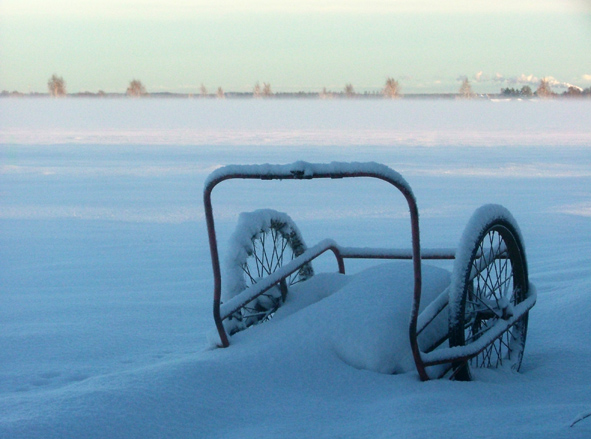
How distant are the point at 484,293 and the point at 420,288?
0.80m

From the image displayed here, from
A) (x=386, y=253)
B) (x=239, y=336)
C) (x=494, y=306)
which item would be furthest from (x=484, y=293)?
(x=239, y=336)

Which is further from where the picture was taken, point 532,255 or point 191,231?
point 191,231

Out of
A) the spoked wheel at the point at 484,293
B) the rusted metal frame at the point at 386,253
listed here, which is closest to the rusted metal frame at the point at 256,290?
the rusted metal frame at the point at 386,253

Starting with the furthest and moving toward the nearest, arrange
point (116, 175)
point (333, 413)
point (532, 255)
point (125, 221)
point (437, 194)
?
point (116, 175) → point (437, 194) → point (125, 221) → point (532, 255) → point (333, 413)

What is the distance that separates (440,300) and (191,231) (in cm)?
562

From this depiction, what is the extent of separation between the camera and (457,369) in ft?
9.32

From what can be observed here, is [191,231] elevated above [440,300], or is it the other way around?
[440,300]

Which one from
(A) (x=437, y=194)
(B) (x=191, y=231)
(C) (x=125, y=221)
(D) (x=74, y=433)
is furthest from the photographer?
(A) (x=437, y=194)

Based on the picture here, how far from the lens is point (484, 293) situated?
3.30m

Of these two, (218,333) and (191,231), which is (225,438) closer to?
(218,333)

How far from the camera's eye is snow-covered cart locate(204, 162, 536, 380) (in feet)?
8.78

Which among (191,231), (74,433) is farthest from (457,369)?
(191,231)

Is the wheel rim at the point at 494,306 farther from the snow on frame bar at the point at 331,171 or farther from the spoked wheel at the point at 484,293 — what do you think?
the snow on frame bar at the point at 331,171

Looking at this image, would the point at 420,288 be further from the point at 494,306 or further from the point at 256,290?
the point at 256,290
